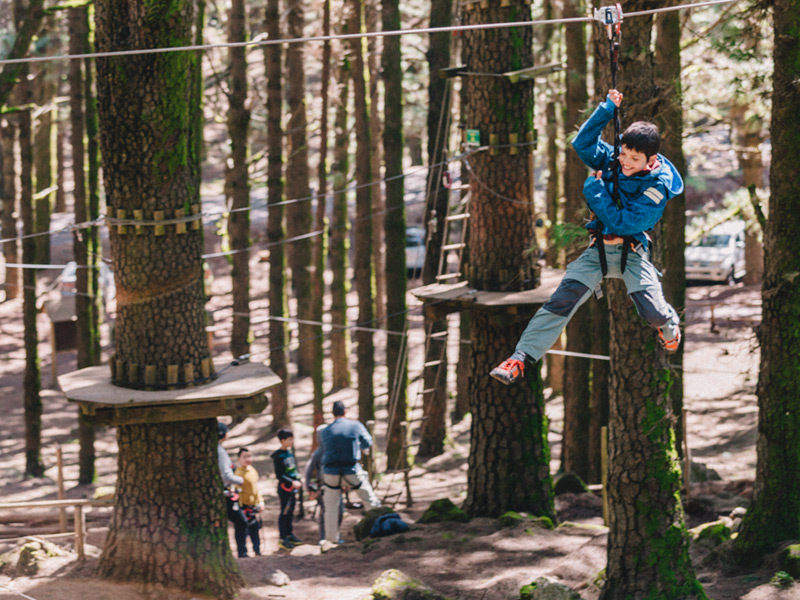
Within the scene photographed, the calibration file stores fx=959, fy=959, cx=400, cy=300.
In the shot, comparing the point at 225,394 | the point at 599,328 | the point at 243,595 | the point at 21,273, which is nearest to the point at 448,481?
the point at 599,328

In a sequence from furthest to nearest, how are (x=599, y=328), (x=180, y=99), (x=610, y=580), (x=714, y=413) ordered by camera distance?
(x=714, y=413), (x=599, y=328), (x=180, y=99), (x=610, y=580)

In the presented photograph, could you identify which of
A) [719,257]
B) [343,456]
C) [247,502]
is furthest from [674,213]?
[719,257]

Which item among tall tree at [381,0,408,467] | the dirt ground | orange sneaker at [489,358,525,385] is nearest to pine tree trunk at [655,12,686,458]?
the dirt ground

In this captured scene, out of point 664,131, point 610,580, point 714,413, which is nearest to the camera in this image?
point 610,580

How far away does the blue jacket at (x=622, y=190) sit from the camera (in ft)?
17.5

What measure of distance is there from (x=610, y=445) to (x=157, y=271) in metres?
4.21

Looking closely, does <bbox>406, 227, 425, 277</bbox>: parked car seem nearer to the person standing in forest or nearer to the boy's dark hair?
the person standing in forest

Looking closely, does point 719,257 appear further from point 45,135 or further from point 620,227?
point 620,227

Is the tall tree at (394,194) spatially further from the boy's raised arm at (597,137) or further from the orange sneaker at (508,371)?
the orange sneaker at (508,371)

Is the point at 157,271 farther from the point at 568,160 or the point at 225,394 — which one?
the point at 568,160

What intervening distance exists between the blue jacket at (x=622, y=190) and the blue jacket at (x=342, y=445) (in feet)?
17.8

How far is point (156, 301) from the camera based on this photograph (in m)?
8.58

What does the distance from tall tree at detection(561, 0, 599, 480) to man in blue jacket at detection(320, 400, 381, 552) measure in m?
4.39

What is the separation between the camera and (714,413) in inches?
734
